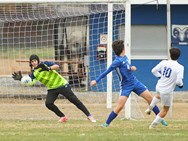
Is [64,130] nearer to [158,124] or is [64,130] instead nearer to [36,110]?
[158,124]

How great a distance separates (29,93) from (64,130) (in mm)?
7922

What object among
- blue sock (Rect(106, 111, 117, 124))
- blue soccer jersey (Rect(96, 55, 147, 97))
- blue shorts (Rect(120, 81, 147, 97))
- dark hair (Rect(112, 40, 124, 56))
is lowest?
blue sock (Rect(106, 111, 117, 124))

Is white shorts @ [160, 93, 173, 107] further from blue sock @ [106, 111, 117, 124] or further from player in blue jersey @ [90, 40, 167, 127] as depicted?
blue sock @ [106, 111, 117, 124]

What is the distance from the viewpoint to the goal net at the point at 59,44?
17.2m

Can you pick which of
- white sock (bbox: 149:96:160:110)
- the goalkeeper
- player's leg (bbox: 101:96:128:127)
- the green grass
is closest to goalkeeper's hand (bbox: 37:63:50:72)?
the goalkeeper

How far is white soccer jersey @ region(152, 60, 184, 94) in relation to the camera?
1168 cm

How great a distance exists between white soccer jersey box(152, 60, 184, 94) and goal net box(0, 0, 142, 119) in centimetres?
476

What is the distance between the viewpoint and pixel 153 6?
22.2 meters

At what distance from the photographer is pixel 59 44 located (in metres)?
20.7

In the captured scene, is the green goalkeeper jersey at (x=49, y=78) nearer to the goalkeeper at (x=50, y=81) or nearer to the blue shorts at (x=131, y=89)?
the goalkeeper at (x=50, y=81)

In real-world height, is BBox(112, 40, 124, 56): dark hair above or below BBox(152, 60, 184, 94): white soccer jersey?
above

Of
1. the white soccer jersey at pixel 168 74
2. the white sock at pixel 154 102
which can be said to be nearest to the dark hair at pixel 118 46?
the white soccer jersey at pixel 168 74

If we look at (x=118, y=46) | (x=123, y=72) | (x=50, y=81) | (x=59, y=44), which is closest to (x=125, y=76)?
(x=123, y=72)

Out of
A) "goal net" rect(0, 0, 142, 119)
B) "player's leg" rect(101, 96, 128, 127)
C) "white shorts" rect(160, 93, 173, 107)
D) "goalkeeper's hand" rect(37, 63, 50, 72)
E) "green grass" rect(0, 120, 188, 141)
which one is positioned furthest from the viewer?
"goal net" rect(0, 0, 142, 119)
